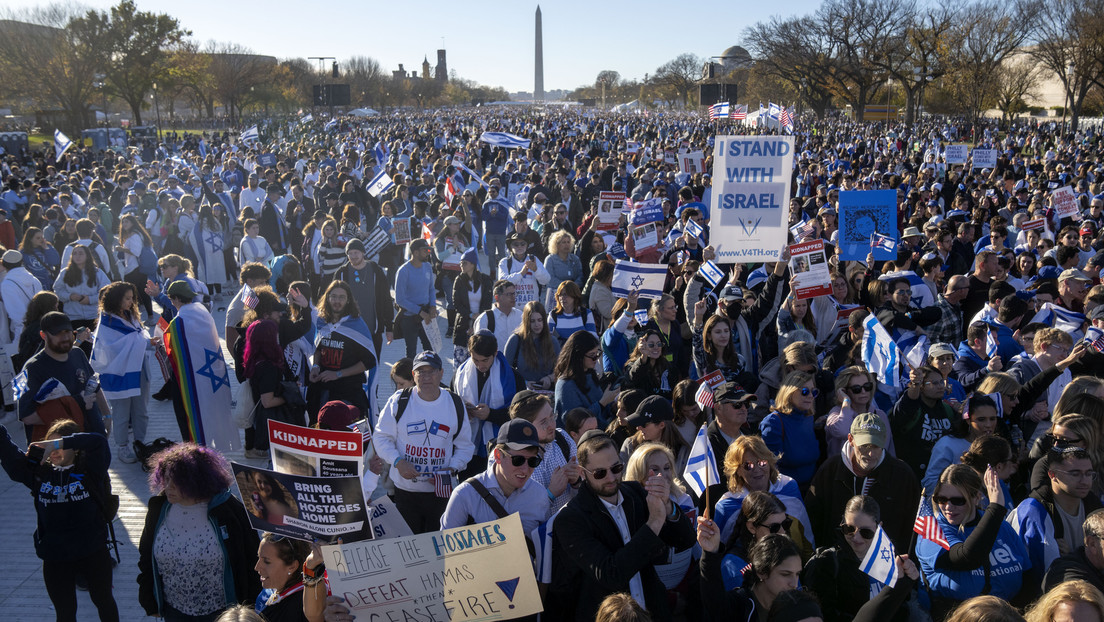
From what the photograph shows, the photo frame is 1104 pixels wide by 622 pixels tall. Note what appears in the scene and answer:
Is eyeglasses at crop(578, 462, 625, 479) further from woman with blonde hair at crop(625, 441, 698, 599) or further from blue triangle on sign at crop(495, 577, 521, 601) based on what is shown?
blue triangle on sign at crop(495, 577, 521, 601)

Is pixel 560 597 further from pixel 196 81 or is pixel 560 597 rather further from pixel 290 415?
pixel 196 81

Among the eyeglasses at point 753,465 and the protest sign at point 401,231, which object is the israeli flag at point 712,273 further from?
the protest sign at point 401,231

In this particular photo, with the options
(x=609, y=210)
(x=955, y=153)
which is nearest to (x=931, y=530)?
(x=609, y=210)

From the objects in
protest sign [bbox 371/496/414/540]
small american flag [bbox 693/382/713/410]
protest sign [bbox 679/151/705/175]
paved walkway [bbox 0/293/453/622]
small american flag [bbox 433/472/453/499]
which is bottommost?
paved walkway [bbox 0/293/453/622]

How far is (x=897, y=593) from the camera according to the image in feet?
10.4

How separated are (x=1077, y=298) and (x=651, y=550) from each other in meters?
5.81

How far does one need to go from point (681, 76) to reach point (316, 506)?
307ft

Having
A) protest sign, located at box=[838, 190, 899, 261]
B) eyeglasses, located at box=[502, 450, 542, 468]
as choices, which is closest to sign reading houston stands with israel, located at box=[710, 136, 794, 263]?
protest sign, located at box=[838, 190, 899, 261]

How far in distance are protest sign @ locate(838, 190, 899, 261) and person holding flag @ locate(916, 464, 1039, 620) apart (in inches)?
236

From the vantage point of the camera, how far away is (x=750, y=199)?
7348 mm

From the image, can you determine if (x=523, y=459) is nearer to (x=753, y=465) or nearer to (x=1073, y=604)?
(x=753, y=465)

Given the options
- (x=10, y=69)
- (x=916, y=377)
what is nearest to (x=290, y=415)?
(x=916, y=377)

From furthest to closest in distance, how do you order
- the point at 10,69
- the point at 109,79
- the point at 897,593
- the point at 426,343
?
the point at 109,79, the point at 10,69, the point at 426,343, the point at 897,593

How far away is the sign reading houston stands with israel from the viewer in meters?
7.26
